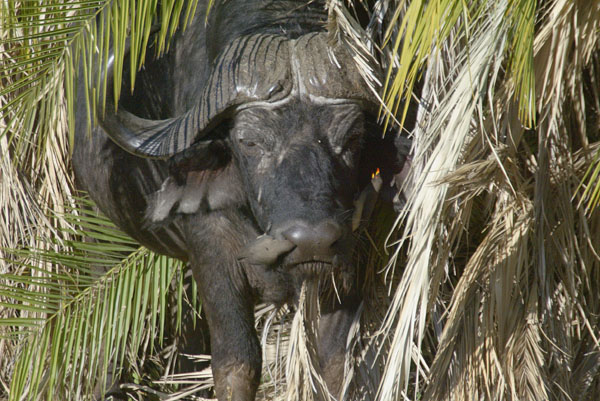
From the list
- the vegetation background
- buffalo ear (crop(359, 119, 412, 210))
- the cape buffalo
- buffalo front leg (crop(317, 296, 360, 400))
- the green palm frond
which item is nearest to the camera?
the vegetation background

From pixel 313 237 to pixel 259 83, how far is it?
23.5 inches

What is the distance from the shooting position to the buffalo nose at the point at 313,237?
2408 mm

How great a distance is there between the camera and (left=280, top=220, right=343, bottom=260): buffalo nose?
241cm

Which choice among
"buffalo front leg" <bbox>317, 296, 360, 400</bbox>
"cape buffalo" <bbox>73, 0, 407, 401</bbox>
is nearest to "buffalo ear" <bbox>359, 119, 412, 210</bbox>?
"cape buffalo" <bbox>73, 0, 407, 401</bbox>

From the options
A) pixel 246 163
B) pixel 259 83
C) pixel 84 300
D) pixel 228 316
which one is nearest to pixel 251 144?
pixel 246 163

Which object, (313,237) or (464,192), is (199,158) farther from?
(464,192)

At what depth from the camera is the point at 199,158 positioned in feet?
9.47

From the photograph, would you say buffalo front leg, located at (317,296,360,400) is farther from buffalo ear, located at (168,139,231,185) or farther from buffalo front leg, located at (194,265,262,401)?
buffalo ear, located at (168,139,231,185)

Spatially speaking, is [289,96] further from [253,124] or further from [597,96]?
[597,96]

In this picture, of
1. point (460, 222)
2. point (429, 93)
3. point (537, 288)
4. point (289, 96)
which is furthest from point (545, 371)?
point (289, 96)

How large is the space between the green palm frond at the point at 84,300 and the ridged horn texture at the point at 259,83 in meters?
0.99

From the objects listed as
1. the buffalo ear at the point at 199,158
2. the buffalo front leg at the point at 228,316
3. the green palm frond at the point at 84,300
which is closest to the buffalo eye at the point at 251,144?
the buffalo ear at the point at 199,158

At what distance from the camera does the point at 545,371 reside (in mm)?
2908

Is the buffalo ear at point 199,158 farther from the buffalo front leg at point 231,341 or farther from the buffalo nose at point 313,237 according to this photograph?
the buffalo nose at point 313,237
